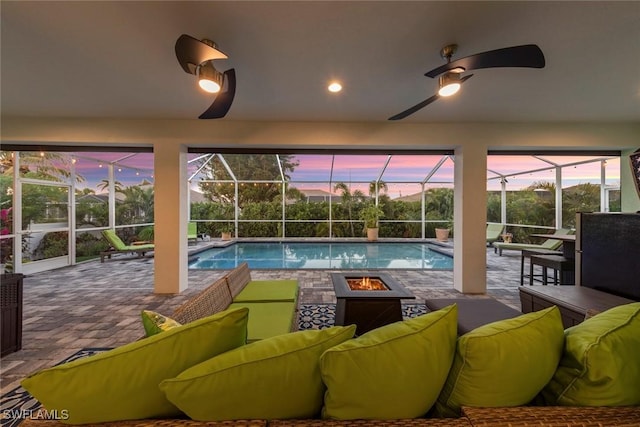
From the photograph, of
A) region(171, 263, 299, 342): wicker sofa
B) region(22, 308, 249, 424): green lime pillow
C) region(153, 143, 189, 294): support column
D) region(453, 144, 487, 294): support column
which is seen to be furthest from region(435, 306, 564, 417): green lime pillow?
region(153, 143, 189, 294): support column

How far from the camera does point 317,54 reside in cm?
225

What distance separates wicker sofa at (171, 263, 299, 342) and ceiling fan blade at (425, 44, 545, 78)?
2.18 meters

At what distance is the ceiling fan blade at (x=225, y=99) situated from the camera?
2113 millimetres

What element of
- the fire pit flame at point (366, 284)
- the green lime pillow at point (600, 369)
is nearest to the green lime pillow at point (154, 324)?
the green lime pillow at point (600, 369)

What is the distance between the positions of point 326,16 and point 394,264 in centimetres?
547

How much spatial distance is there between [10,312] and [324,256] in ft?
19.5

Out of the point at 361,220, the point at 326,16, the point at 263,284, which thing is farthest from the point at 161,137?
the point at 361,220

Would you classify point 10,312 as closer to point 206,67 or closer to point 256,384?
point 206,67

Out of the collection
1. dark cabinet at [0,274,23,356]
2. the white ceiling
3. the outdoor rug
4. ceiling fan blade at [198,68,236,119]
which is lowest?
the outdoor rug

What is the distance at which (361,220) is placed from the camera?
32.6 feet

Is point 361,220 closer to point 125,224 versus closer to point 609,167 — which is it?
point 609,167

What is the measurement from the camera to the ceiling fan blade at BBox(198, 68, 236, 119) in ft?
6.93

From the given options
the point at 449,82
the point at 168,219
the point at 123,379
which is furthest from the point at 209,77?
the point at 168,219

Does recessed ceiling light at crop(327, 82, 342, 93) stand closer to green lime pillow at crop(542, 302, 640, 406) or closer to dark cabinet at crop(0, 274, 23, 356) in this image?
green lime pillow at crop(542, 302, 640, 406)
